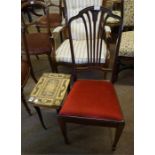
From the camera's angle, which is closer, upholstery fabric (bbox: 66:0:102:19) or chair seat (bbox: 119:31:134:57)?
chair seat (bbox: 119:31:134:57)

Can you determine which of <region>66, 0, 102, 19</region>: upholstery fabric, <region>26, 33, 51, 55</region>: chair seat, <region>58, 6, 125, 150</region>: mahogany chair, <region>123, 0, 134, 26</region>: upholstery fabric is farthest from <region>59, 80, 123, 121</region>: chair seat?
<region>123, 0, 134, 26</region>: upholstery fabric

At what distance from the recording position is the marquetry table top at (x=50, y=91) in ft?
4.57

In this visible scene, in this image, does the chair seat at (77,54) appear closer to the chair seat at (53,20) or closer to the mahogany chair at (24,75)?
the mahogany chair at (24,75)

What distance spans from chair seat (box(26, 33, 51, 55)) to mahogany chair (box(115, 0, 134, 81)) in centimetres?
81

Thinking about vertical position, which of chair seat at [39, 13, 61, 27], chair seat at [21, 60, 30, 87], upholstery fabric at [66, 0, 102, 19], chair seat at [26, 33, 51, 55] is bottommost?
chair seat at [21, 60, 30, 87]

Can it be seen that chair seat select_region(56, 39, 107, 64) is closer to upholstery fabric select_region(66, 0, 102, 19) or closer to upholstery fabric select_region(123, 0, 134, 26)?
upholstery fabric select_region(66, 0, 102, 19)

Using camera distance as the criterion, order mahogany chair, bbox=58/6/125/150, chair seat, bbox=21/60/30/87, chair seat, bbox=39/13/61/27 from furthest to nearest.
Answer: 1. chair seat, bbox=39/13/61/27
2. chair seat, bbox=21/60/30/87
3. mahogany chair, bbox=58/6/125/150

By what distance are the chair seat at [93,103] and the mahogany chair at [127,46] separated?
69 centimetres

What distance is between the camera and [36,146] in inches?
64.6

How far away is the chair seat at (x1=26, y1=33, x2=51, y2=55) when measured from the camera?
2170 millimetres

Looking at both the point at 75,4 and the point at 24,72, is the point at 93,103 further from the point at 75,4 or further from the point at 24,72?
the point at 75,4

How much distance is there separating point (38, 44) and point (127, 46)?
991 millimetres
